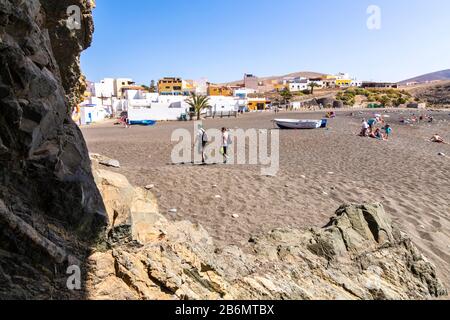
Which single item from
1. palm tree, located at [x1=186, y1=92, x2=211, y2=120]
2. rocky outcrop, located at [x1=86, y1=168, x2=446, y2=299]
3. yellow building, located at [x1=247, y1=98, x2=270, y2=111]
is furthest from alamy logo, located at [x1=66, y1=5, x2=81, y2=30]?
yellow building, located at [x1=247, y1=98, x2=270, y2=111]

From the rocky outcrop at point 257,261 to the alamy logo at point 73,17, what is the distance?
2.40m

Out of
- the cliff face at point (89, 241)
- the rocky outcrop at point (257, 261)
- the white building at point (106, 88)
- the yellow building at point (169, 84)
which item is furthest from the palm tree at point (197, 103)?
the cliff face at point (89, 241)

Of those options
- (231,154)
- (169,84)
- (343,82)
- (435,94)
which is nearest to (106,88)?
(169,84)

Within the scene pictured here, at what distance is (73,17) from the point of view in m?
5.55

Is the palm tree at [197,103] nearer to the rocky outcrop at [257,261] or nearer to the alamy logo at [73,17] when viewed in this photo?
the rocky outcrop at [257,261]

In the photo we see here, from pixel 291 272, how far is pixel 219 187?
18.1ft

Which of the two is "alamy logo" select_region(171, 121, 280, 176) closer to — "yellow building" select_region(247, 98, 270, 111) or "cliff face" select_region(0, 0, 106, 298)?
"cliff face" select_region(0, 0, 106, 298)

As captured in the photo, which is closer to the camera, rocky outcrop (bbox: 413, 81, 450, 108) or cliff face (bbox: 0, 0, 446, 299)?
cliff face (bbox: 0, 0, 446, 299)

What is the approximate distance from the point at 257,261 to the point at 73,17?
4.68 m

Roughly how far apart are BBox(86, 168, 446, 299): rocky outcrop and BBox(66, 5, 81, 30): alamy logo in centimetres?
240

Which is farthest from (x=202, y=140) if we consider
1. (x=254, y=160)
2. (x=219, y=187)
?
(x=219, y=187)

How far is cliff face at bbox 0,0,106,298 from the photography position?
3.16 meters

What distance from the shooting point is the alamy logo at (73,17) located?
5449mm
